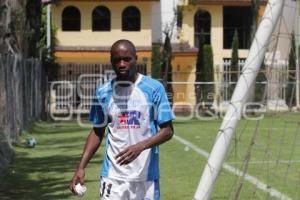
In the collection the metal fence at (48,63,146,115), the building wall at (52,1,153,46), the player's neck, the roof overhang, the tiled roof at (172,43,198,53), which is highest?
the roof overhang

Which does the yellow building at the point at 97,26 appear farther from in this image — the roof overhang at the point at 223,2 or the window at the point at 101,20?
the roof overhang at the point at 223,2

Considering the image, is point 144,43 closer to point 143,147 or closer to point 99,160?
point 99,160

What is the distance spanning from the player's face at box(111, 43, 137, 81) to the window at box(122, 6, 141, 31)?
3716 centimetres

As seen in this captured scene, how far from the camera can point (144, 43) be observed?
A: 42500 mm

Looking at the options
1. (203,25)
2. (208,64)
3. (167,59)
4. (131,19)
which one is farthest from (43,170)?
(203,25)

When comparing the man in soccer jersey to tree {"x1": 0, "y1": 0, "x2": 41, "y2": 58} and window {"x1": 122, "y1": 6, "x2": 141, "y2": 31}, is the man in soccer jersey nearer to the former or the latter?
tree {"x1": 0, "y1": 0, "x2": 41, "y2": 58}

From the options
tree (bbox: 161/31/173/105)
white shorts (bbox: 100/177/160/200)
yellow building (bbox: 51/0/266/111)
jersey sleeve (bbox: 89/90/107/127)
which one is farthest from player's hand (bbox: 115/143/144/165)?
yellow building (bbox: 51/0/266/111)

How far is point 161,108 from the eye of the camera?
5.96 m

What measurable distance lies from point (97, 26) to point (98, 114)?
122 ft

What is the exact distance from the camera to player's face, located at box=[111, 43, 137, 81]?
19.3ft

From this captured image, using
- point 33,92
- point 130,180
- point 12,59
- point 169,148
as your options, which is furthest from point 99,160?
point 33,92

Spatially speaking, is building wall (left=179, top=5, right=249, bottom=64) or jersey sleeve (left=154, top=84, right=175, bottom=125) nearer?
jersey sleeve (left=154, top=84, right=175, bottom=125)

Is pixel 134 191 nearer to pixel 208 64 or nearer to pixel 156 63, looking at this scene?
pixel 156 63

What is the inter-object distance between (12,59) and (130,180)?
48.2ft
